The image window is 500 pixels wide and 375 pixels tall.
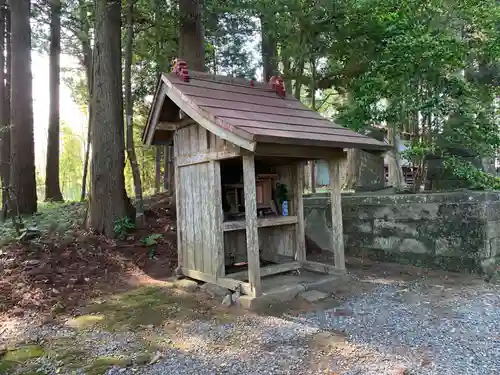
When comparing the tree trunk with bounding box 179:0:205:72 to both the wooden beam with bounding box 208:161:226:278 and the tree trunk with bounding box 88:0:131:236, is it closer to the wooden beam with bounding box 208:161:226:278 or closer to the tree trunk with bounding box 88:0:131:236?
the tree trunk with bounding box 88:0:131:236

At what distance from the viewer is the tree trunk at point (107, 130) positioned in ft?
23.3

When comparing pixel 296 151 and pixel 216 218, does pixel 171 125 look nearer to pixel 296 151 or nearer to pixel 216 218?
pixel 216 218

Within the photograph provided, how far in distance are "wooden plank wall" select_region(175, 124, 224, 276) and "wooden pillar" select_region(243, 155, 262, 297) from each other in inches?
21.5

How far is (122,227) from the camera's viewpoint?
7.13 meters

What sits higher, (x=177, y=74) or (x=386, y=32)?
(x=386, y=32)

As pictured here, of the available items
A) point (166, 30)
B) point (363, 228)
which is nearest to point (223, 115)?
point (363, 228)

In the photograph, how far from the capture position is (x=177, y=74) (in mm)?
5383

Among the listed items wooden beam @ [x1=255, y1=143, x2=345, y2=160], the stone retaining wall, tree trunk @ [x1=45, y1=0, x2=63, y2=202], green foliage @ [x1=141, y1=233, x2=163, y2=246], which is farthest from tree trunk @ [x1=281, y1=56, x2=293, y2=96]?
tree trunk @ [x1=45, y1=0, x2=63, y2=202]

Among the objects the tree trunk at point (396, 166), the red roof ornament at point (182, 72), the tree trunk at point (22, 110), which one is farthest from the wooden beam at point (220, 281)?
the tree trunk at point (22, 110)

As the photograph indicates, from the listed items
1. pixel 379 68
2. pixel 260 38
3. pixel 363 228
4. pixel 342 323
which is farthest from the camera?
pixel 260 38

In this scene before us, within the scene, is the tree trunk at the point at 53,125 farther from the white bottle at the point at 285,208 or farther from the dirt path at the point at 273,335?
the white bottle at the point at 285,208

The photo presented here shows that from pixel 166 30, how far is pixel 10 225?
18.8ft

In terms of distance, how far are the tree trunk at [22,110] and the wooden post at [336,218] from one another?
8.17 m

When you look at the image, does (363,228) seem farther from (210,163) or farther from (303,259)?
(210,163)
